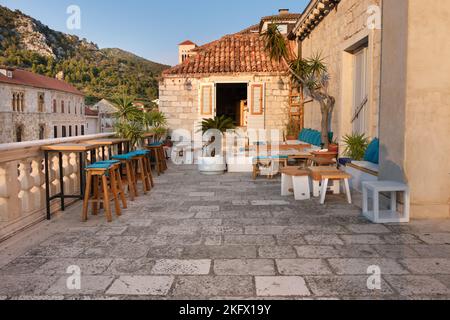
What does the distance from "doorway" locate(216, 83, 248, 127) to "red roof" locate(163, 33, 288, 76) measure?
4.55 m

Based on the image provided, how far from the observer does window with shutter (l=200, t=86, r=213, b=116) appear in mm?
12516

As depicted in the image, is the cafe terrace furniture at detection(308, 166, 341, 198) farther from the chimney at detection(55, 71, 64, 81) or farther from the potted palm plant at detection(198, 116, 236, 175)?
the chimney at detection(55, 71, 64, 81)

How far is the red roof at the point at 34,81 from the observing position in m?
35.4

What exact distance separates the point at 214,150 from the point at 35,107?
36023 millimetres

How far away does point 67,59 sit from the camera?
50.0 metres

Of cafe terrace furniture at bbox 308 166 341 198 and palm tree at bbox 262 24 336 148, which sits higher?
palm tree at bbox 262 24 336 148

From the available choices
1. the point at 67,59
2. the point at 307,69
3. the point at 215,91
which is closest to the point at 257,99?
the point at 215,91

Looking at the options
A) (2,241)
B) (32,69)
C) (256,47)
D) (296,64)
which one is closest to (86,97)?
(32,69)

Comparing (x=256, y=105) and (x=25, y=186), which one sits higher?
(x=256, y=105)

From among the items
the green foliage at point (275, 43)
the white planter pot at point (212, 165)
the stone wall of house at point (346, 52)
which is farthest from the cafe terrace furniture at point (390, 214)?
the green foliage at point (275, 43)

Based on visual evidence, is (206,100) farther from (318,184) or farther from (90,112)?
(90,112)

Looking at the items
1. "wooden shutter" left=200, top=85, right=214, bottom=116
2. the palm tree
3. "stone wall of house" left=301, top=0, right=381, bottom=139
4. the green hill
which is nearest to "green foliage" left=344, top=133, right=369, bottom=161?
"stone wall of house" left=301, top=0, right=381, bottom=139
